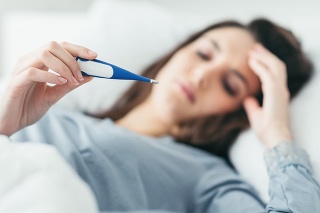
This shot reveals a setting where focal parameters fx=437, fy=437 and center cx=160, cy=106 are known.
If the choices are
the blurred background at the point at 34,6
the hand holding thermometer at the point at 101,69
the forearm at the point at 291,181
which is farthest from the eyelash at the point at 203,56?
the blurred background at the point at 34,6

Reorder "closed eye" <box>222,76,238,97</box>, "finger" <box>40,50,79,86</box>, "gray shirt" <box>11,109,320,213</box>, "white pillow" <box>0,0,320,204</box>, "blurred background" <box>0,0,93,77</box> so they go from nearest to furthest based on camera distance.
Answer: "finger" <box>40,50,79,86</box> < "gray shirt" <box>11,109,320,213</box> < "white pillow" <box>0,0,320,204</box> < "closed eye" <box>222,76,238,97</box> < "blurred background" <box>0,0,93,77</box>

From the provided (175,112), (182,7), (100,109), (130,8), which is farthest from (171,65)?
(182,7)

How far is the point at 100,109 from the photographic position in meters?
1.23

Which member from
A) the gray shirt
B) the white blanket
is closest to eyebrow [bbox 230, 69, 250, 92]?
the gray shirt

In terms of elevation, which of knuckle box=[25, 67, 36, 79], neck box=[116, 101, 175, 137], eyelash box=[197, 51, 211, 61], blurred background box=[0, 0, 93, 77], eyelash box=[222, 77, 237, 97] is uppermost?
knuckle box=[25, 67, 36, 79]

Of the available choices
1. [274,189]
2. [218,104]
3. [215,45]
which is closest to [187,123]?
[218,104]

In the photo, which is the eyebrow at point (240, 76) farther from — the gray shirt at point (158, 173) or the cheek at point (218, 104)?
the gray shirt at point (158, 173)

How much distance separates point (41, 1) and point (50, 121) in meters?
0.94

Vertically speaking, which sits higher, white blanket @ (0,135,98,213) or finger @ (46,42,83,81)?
finger @ (46,42,83,81)

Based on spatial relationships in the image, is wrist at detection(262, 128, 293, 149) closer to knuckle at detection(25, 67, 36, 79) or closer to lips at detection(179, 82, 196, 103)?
lips at detection(179, 82, 196, 103)

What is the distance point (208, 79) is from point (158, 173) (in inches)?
10.6

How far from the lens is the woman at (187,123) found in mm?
736

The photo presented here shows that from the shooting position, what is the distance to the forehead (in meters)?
1.08

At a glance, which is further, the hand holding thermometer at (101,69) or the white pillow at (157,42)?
the white pillow at (157,42)
